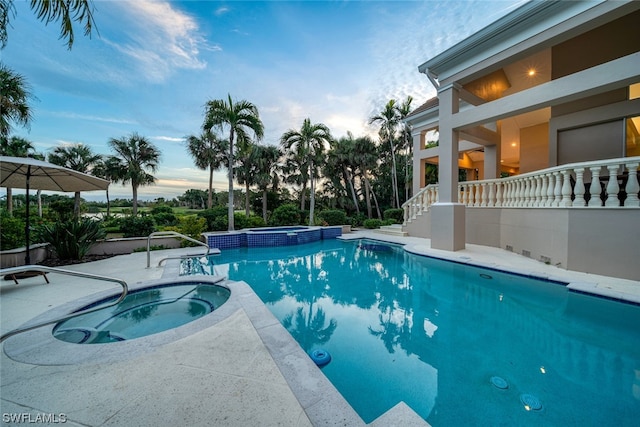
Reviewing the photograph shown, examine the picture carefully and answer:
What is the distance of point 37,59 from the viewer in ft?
24.7

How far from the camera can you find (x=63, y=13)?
10.8 feet

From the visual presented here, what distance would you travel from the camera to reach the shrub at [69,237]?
6938 mm

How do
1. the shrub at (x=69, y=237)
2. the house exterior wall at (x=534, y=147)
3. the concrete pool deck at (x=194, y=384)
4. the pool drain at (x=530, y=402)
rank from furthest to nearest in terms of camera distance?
the house exterior wall at (x=534, y=147) < the shrub at (x=69, y=237) < the pool drain at (x=530, y=402) < the concrete pool deck at (x=194, y=384)

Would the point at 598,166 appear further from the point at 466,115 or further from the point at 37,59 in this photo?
the point at 37,59

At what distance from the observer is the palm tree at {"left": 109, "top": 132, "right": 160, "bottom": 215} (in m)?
19.3

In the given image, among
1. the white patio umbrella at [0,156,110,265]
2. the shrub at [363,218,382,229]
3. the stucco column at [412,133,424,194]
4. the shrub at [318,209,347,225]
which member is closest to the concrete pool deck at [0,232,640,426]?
the white patio umbrella at [0,156,110,265]

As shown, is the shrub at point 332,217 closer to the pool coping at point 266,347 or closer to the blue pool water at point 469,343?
the blue pool water at point 469,343

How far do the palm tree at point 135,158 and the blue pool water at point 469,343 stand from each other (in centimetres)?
1940

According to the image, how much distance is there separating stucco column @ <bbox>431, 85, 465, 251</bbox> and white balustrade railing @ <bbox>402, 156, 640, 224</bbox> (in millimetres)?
1533

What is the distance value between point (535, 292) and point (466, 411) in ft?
14.3

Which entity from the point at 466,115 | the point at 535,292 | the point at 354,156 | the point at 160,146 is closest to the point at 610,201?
the point at 535,292

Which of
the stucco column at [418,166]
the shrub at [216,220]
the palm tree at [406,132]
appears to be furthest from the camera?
the palm tree at [406,132]

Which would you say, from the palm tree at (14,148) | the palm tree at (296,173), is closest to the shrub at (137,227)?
the palm tree at (296,173)

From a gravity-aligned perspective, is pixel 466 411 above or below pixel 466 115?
below
